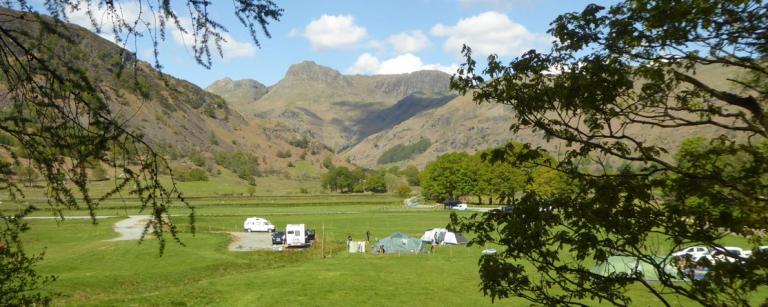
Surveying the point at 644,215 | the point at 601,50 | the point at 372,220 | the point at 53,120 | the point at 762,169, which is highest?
the point at 601,50

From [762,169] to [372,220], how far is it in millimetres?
72109

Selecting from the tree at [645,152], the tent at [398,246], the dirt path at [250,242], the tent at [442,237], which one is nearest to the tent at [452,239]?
the tent at [442,237]

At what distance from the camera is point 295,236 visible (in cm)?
4675

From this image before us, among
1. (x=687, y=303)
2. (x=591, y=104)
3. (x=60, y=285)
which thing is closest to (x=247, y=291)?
(x=60, y=285)

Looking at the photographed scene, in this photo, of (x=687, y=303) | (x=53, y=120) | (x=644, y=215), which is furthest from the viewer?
(x=687, y=303)

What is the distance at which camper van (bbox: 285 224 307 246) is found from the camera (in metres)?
46.6

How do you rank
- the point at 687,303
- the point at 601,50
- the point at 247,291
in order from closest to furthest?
the point at 601,50 < the point at 687,303 < the point at 247,291

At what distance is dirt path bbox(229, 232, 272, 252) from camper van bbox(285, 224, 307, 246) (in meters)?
1.77

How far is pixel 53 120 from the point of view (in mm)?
4789

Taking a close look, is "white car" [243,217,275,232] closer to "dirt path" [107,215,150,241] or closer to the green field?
the green field

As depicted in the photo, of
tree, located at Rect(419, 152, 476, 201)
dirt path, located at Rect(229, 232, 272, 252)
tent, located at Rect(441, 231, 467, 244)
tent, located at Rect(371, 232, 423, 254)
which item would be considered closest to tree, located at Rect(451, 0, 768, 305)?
tent, located at Rect(371, 232, 423, 254)

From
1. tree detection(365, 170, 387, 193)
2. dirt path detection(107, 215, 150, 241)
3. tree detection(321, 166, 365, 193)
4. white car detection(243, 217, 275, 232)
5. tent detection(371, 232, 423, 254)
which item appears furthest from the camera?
tree detection(321, 166, 365, 193)

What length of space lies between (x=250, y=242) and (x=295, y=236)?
19.4 ft

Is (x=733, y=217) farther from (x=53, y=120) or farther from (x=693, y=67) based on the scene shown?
(x=53, y=120)
